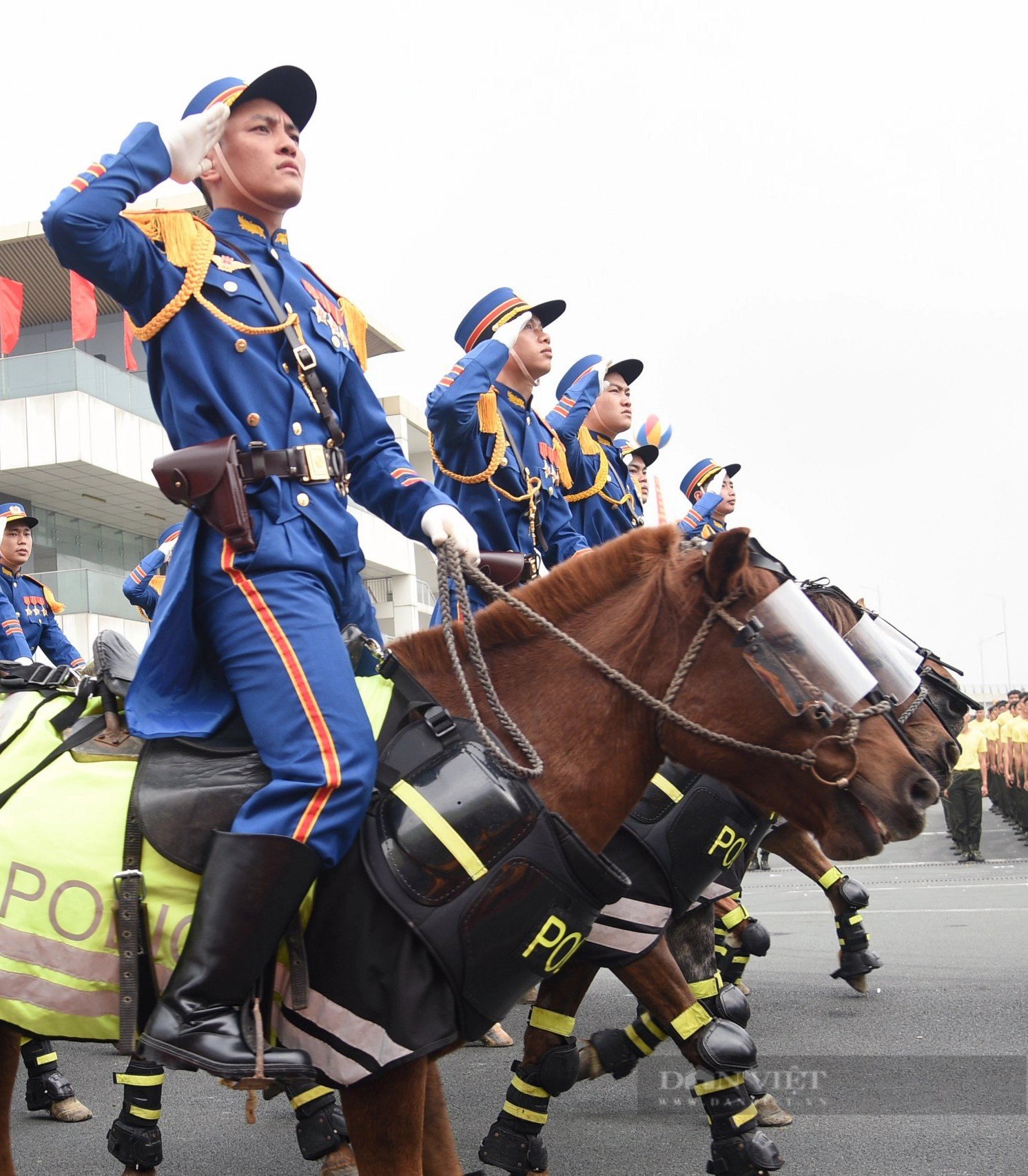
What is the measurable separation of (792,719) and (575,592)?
64 centimetres

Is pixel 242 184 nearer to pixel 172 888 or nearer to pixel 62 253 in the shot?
pixel 62 253

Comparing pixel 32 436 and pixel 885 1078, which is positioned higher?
pixel 32 436

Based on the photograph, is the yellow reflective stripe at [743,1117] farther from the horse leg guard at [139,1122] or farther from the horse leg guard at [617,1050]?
the horse leg guard at [139,1122]

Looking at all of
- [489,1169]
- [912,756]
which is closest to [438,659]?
[912,756]

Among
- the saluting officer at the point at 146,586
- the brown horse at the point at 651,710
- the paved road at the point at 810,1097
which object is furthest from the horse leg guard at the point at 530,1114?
the saluting officer at the point at 146,586

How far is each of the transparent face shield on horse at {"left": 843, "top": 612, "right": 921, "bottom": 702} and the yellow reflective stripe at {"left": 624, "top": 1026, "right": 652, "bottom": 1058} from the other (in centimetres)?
169

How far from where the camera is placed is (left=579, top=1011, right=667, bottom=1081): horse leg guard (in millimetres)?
5020

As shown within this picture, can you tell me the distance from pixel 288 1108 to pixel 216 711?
3.66m

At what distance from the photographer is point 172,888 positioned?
2990mm

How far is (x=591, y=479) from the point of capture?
25.3 feet

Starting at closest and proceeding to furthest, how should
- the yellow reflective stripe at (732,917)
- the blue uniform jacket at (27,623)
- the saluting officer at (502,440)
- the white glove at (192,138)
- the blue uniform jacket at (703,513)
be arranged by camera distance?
1. the white glove at (192,138)
2. the saluting officer at (502,440)
3. the yellow reflective stripe at (732,917)
4. the blue uniform jacket at (27,623)
5. the blue uniform jacket at (703,513)

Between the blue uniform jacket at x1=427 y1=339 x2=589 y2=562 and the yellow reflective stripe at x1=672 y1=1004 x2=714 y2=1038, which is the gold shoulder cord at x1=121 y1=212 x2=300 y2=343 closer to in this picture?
the blue uniform jacket at x1=427 y1=339 x2=589 y2=562

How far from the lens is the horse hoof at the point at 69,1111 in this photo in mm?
5730

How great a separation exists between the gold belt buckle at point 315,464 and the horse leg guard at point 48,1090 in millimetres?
3762
